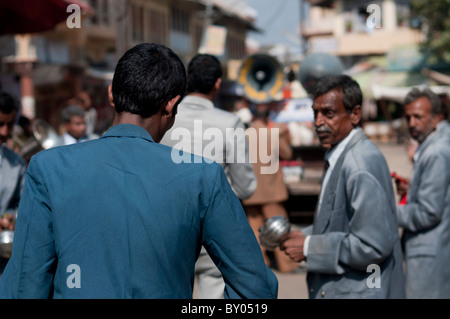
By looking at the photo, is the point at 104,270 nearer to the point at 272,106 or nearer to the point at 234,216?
the point at 234,216

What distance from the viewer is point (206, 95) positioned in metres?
4.06

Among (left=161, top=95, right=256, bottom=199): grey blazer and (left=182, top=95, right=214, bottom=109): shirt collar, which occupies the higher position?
(left=182, top=95, right=214, bottom=109): shirt collar

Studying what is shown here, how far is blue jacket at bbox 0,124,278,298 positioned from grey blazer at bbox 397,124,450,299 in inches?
96.4

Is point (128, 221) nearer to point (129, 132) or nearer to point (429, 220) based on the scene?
point (129, 132)

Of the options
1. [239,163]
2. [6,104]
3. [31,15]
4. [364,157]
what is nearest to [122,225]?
[364,157]

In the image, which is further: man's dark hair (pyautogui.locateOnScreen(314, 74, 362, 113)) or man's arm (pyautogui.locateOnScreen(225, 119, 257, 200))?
man's arm (pyautogui.locateOnScreen(225, 119, 257, 200))

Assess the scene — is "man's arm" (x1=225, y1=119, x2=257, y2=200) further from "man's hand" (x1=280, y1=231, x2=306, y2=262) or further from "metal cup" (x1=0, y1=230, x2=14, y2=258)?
"metal cup" (x1=0, y1=230, x2=14, y2=258)

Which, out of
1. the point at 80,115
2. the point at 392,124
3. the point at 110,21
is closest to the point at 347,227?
the point at 80,115

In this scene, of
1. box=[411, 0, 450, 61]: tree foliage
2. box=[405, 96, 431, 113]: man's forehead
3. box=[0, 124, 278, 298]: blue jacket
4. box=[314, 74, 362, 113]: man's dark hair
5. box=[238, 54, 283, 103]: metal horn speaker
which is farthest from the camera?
box=[411, 0, 450, 61]: tree foliage

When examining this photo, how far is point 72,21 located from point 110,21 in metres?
22.4

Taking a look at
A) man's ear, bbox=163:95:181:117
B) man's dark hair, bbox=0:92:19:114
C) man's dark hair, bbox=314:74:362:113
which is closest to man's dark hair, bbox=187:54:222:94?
man's dark hair, bbox=314:74:362:113

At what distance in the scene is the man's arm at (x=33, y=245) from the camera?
166cm

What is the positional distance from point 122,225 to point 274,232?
64.8 inches

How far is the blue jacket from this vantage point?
1.62m
